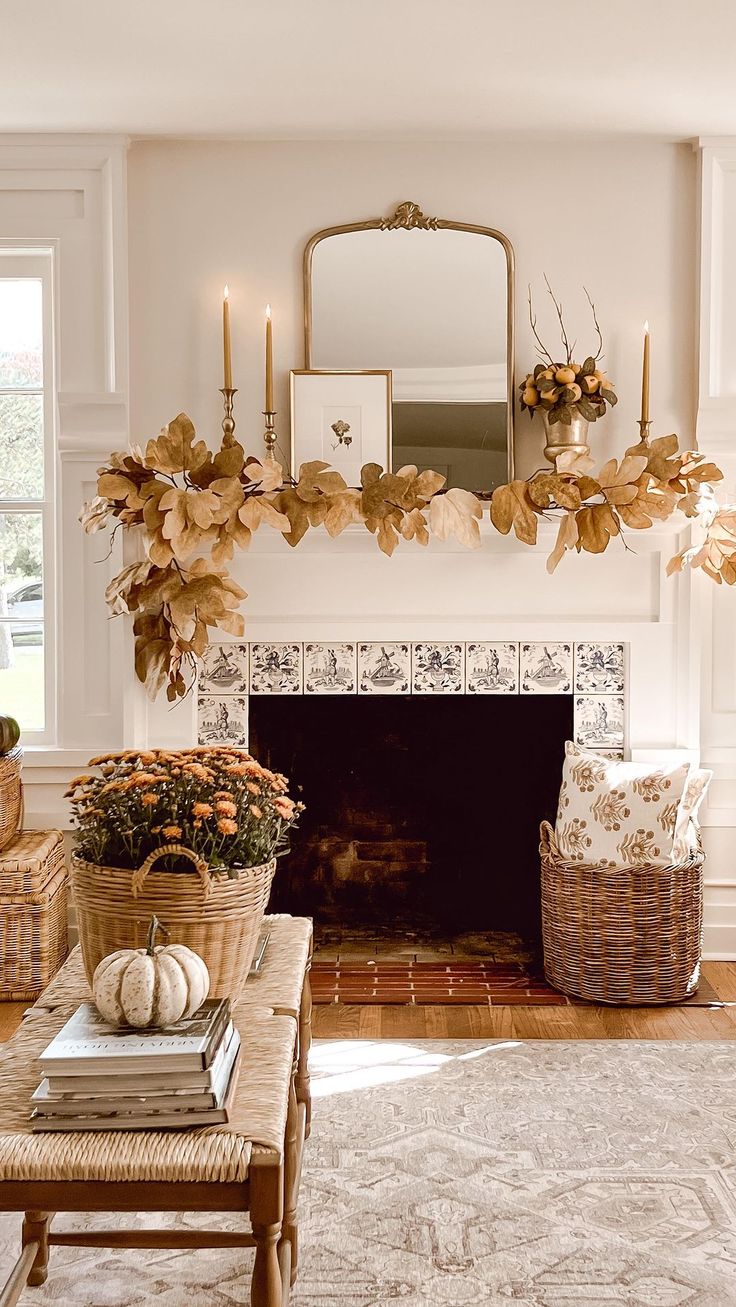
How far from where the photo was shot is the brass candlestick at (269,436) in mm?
3616

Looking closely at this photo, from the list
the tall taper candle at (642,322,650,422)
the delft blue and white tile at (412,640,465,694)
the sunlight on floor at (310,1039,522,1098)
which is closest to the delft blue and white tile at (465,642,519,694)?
the delft blue and white tile at (412,640,465,694)

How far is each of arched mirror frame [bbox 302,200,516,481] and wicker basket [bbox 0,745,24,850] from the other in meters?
1.52

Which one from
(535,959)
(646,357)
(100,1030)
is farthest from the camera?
(535,959)

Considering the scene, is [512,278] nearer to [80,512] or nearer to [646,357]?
[646,357]

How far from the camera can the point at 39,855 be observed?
3.42m

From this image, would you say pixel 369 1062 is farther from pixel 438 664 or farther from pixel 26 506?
pixel 26 506

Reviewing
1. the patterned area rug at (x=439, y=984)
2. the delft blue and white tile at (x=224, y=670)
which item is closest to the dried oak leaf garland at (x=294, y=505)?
the delft blue and white tile at (x=224, y=670)

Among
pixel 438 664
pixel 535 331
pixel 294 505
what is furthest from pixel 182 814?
pixel 535 331

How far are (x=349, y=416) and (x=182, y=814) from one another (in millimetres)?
2094

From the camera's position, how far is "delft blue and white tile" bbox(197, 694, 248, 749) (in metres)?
3.76

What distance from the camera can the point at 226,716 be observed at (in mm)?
3764

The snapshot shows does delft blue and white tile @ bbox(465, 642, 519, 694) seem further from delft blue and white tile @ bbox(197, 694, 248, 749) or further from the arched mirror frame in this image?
delft blue and white tile @ bbox(197, 694, 248, 749)

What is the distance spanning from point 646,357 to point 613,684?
3.36 feet

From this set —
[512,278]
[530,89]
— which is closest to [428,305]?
[512,278]
